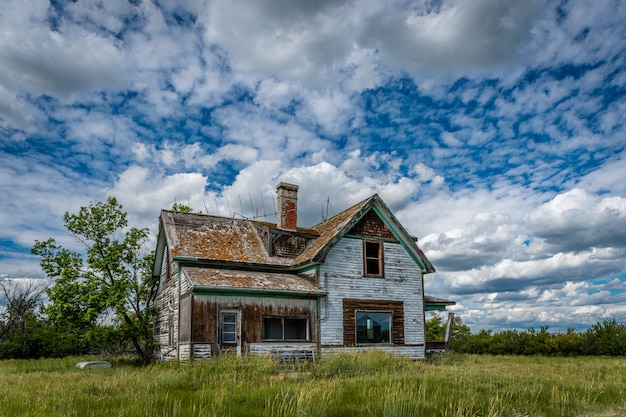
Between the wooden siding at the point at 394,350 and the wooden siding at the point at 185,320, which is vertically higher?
the wooden siding at the point at 185,320

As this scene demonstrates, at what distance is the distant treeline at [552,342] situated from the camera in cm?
2677

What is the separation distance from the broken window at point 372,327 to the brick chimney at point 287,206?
5489 millimetres

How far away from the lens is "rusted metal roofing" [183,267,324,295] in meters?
18.0

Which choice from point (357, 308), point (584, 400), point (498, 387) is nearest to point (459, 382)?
point (498, 387)

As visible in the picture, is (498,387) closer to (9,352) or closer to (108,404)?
(108,404)

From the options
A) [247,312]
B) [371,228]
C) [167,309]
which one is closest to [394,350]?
[371,228]

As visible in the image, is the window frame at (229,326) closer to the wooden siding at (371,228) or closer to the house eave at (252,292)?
the house eave at (252,292)

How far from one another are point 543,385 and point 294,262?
1228cm

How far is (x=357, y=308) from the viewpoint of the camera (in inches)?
830

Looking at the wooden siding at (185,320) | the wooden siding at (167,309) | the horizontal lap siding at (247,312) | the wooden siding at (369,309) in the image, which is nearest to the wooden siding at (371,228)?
the wooden siding at (369,309)

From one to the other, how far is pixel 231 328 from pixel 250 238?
5.59m

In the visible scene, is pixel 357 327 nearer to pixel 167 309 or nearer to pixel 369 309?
pixel 369 309

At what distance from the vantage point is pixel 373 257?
22391mm

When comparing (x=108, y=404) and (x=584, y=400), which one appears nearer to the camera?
(x=108, y=404)
